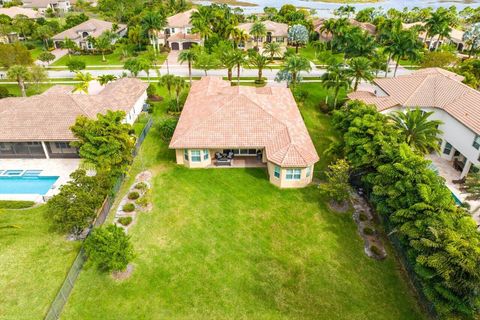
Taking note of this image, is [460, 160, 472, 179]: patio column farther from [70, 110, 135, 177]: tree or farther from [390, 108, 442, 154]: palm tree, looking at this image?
[70, 110, 135, 177]: tree

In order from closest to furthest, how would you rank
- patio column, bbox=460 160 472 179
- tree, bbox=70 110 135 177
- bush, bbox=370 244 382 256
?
bush, bbox=370 244 382 256 → tree, bbox=70 110 135 177 → patio column, bbox=460 160 472 179

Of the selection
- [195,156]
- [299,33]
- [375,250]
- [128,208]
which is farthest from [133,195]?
[299,33]

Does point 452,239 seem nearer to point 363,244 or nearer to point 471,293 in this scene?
point 471,293

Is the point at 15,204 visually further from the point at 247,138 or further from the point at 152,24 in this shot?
the point at 152,24

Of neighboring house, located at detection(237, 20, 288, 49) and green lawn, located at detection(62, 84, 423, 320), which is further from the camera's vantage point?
neighboring house, located at detection(237, 20, 288, 49)

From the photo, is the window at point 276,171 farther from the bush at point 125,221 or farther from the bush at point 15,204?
the bush at point 15,204

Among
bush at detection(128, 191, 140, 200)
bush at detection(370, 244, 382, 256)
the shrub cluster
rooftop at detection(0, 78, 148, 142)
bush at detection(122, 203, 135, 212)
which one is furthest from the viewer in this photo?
rooftop at detection(0, 78, 148, 142)

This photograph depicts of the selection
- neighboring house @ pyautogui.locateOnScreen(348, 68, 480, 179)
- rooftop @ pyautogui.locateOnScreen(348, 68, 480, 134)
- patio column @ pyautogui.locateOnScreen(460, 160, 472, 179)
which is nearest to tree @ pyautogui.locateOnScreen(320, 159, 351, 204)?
neighboring house @ pyautogui.locateOnScreen(348, 68, 480, 179)

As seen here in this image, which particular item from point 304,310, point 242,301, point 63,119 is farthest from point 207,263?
point 63,119

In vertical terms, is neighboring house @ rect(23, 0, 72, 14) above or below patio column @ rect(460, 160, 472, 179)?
above
